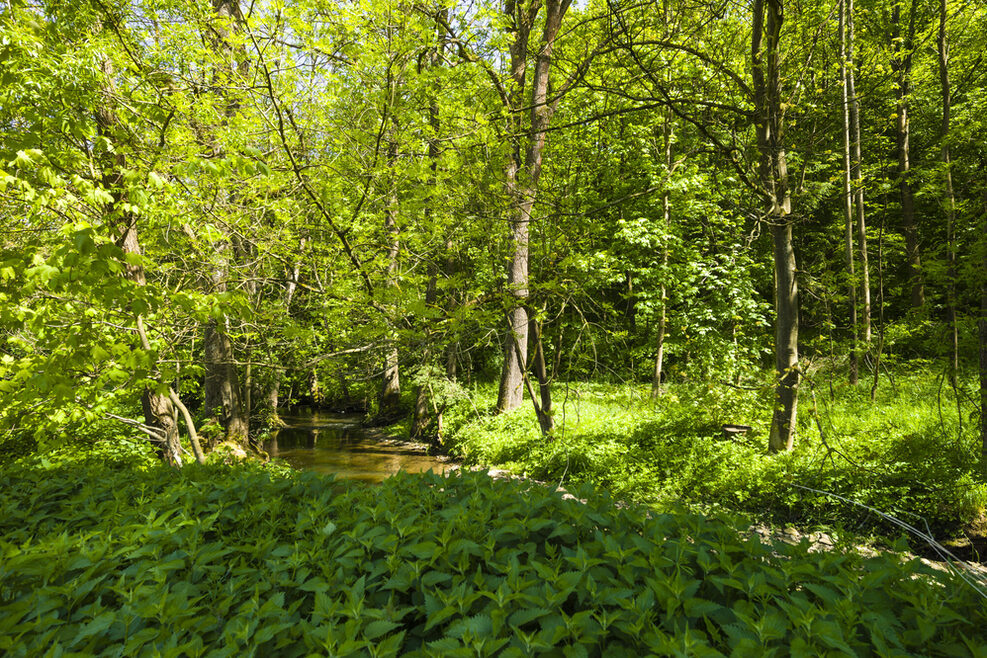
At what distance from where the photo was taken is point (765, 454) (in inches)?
277

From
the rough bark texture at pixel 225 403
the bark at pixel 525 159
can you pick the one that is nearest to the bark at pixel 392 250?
the bark at pixel 525 159

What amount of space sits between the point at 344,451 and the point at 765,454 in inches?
382

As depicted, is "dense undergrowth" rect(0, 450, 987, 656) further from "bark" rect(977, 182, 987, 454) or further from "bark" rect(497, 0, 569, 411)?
"bark" rect(977, 182, 987, 454)

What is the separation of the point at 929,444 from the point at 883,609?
619 cm

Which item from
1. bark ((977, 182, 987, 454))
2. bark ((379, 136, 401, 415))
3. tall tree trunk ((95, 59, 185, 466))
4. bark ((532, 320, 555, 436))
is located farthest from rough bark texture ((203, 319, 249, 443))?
bark ((977, 182, 987, 454))

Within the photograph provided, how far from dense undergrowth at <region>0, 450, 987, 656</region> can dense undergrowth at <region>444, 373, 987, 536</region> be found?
6.34 ft

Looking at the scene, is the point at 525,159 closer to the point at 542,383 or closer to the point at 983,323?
the point at 542,383

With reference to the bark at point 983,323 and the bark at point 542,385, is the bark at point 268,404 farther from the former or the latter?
the bark at point 983,323

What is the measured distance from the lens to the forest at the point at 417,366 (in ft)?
5.92

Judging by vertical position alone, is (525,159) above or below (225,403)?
above

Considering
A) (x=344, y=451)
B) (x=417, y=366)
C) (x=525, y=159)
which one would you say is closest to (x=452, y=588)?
(x=417, y=366)

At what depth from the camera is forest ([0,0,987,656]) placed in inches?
71.1

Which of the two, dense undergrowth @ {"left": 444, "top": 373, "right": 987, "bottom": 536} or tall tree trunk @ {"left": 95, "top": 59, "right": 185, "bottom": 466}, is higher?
tall tree trunk @ {"left": 95, "top": 59, "right": 185, "bottom": 466}

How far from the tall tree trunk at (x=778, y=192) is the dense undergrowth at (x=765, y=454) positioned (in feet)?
1.27
